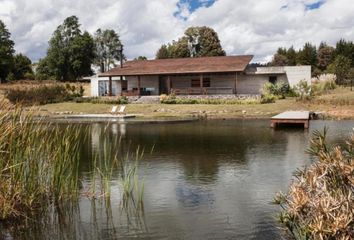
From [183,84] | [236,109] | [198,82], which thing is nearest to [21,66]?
[183,84]

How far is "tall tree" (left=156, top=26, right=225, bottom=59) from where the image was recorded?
67.8 m

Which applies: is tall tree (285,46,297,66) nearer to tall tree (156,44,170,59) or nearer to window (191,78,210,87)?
tall tree (156,44,170,59)

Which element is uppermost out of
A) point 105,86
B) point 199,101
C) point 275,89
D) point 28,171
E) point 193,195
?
point 105,86

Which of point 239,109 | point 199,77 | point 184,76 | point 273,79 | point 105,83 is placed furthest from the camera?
point 105,83

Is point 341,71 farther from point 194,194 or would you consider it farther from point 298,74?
point 194,194

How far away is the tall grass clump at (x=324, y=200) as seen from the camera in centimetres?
474

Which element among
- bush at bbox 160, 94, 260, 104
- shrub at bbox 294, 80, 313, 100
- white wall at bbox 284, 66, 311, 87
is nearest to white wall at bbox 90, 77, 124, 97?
bush at bbox 160, 94, 260, 104

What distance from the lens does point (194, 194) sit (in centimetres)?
1021

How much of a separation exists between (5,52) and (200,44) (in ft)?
92.8

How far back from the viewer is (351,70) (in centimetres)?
4362

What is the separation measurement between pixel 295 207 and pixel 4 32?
67094 millimetres

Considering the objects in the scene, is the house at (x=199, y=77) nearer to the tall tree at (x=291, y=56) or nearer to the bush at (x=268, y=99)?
the bush at (x=268, y=99)

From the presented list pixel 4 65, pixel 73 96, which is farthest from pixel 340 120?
pixel 4 65

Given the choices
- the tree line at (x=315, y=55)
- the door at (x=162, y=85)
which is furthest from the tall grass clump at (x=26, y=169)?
the tree line at (x=315, y=55)
